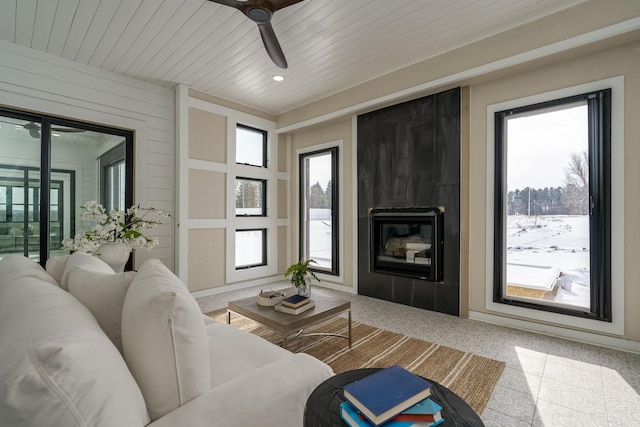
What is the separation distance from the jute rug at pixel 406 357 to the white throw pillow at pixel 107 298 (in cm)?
158

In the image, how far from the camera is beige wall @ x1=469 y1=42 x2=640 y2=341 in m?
2.42

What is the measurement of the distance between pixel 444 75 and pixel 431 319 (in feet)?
8.72

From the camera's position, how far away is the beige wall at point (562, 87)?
2.42 meters

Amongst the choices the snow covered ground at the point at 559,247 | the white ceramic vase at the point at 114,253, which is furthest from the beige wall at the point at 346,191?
the white ceramic vase at the point at 114,253

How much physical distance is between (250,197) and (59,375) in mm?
4424

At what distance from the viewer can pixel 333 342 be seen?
103 inches

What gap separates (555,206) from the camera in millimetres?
2836

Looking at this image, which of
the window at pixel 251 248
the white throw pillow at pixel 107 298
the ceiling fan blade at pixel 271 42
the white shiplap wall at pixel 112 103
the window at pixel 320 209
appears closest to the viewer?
the white throw pillow at pixel 107 298

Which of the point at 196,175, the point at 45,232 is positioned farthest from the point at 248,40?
the point at 45,232

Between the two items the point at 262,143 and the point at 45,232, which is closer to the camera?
the point at 45,232

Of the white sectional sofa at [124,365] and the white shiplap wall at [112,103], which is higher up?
the white shiplap wall at [112,103]

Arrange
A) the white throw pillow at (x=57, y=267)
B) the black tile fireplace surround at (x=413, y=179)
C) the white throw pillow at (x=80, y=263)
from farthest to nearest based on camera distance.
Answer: the black tile fireplace surround at (x=413, y=179), the white throw pillow at (x=57, y=267), the white throw pillow at (x=80, y=263)

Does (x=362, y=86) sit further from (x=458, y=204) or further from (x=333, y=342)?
(x=333, y=342)

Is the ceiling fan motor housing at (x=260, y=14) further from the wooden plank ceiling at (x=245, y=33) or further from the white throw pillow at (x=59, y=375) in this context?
the white throw pillow at (x=59, y=375)
